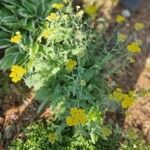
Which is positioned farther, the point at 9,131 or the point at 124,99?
the point at 9,131

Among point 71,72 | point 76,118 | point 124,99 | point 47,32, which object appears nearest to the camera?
point 76,118

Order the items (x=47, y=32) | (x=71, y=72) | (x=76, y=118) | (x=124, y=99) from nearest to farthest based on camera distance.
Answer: (x=76, y=118)
(x=124, y=99)
(x=47, y=32)
(x=71, y=72)

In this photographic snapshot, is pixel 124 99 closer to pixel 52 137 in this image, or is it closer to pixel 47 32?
pixel 52 137

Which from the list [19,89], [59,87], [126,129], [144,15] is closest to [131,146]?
[126,129]

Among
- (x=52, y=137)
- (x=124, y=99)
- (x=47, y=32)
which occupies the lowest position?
(x=52, y=137)

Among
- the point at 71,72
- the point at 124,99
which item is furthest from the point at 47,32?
the point at 124,99

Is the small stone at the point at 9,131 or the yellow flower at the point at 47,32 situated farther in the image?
the small stone at the point at 9,131

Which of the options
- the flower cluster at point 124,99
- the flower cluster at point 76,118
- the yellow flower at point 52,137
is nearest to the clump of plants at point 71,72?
the yellow flower at point 52,137

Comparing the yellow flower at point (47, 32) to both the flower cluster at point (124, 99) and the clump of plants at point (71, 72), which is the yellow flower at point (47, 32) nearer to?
the clump of plants at point (71, 72)

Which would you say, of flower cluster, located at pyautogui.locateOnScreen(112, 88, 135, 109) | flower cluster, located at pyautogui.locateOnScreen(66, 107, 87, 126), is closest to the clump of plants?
flower cluster, located at pyautogui.locateOnScreen(112, 88, 135, 109)

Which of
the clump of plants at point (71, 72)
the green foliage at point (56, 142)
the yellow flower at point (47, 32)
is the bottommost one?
the green foliage at point (56, 142)

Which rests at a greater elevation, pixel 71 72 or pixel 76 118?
pixel 76 118

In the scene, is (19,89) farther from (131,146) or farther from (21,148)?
(131,146)

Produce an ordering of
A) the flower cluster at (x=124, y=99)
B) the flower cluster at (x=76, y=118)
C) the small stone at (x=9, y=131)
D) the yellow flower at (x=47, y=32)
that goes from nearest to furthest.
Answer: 1. the flower cluster at (x=76, y=118)
2. the flower cluster at (x=124, y=99)
3. the yellow flower at (x=47, y=32)
4. the small stone at (x=9, y=131)
